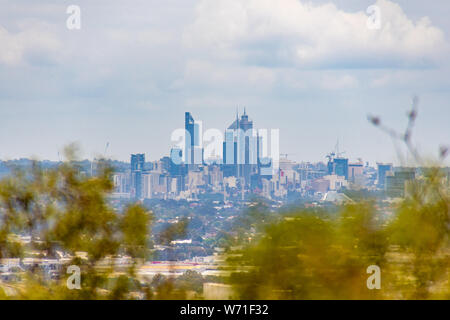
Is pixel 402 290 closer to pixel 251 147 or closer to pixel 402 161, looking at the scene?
pixel 402 161

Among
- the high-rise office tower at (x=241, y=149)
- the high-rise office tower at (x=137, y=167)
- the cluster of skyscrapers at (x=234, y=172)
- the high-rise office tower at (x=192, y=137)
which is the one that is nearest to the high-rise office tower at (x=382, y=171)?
the cluster of skyscrapers at (x=234, y=172)

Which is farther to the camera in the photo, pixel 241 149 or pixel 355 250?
pixel 241 149

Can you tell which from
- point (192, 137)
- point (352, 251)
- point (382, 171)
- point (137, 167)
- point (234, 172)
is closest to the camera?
point (352, 251)

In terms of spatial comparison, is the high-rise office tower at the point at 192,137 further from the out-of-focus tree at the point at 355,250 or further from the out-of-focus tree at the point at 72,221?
the out-of-focus tree at the point at 355,250

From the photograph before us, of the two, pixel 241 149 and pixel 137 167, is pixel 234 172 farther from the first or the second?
pixel 137 167

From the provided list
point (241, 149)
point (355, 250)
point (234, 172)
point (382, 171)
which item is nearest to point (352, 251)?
point (355, 250)

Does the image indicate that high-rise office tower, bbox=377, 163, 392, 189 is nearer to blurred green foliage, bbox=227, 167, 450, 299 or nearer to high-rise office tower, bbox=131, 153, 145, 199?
blurred green foliage, bbox=227, 167, 450, 299

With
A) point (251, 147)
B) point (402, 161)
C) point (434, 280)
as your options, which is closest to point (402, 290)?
point (434, 280)

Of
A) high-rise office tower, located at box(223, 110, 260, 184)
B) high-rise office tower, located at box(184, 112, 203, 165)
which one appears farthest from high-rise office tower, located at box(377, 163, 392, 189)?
high-rise office tower, located at box(184, 112, 203, 165)
